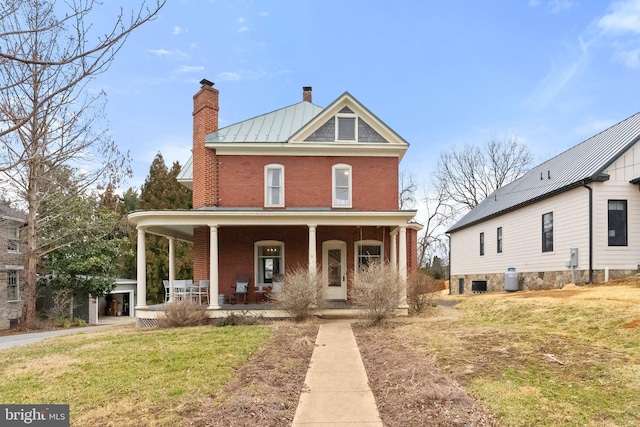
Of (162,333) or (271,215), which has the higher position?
(271,215)

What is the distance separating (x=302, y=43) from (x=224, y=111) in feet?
13.8

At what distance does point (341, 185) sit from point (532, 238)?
8.39 meters

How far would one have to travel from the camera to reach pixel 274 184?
15.9 meters

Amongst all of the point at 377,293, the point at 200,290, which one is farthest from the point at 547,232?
the point at 200,290

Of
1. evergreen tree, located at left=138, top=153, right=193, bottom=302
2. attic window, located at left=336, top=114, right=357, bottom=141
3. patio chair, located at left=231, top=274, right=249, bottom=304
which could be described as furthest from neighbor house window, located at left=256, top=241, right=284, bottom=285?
evergreen tree, located at left=138, top=153, right=193, bottom=302

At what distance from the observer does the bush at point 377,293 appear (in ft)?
36.8

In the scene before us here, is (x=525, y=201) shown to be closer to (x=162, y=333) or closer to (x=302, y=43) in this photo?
(x=302, y=43)

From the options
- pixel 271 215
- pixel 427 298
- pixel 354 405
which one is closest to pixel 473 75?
pixel 427 298

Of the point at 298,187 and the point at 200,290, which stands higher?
the point at 298,187

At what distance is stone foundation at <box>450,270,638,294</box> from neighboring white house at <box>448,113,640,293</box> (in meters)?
0.03

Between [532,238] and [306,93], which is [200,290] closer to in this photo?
[306,93]

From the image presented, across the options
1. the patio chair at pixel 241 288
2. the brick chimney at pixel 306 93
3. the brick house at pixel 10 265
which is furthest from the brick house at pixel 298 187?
the brick house at pixel 10 265

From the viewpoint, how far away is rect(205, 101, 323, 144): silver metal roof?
16141 millimetres

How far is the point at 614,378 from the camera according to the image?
5367 millimetres
